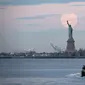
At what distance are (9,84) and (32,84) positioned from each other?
871 mm

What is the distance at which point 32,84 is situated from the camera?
17906mm

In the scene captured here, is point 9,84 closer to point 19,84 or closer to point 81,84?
point 19,84

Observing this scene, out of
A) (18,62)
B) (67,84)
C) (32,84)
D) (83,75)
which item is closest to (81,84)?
(67,84)

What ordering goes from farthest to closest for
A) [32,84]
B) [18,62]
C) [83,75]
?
[18,62] → [83,75] → [32,84]

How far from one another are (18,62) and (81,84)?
4995cm

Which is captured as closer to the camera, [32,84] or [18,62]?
[32,84]

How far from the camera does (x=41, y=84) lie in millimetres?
17906

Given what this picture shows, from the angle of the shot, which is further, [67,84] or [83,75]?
[83,75]

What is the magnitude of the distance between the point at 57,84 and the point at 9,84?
181cm

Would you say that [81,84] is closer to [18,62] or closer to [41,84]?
[41,84]

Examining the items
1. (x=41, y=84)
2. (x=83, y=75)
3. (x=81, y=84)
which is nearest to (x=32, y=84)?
(x=41, y=84)

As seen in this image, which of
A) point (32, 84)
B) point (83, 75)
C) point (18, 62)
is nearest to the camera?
point (32, 84)

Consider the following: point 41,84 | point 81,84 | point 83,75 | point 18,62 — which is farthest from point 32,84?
point 18,62

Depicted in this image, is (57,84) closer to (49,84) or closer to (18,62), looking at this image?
(49,84)
